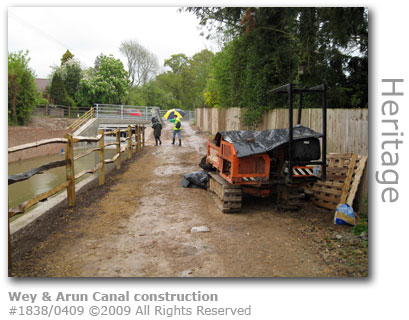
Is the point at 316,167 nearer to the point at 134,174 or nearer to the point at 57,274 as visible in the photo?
the point at 57,274

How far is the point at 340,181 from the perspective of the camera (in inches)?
261

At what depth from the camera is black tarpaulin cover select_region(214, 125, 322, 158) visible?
5637 mm

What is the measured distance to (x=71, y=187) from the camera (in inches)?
242

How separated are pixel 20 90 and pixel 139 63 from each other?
16055 mm

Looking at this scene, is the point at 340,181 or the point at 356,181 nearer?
the point at 356,181

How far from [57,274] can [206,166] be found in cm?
457

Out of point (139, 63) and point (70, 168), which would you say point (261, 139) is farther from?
point (139, 63)

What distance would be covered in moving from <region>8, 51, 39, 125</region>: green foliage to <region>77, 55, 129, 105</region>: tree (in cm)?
1052

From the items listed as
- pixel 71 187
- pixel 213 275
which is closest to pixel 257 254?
pixel 213 275

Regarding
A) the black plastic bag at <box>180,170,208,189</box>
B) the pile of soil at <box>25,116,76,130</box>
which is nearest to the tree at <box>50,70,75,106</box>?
the pile of soil at <box>25,116,76,130</box>

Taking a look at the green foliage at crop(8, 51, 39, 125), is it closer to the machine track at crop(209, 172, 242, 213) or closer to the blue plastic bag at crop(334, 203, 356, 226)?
the machine track at crop(209, 172, 242, 213)

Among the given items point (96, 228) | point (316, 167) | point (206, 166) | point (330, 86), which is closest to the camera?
point (96, 228)

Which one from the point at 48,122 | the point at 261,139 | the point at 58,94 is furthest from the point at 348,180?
the point at 58,94
